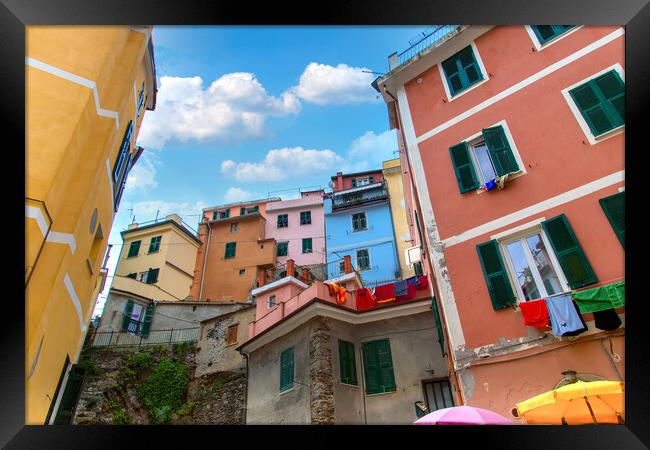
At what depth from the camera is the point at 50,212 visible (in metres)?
6.21

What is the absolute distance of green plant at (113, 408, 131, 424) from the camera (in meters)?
17.9

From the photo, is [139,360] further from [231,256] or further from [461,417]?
[461,417]

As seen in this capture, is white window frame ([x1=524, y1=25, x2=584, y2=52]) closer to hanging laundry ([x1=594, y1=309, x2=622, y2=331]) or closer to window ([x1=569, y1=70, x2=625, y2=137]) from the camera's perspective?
window ([x1=569, y1=70, x2=625, y2=137])

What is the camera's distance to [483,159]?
10.9 metres

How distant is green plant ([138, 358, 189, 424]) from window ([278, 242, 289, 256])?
13538 millimetres

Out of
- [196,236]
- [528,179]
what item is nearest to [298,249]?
[196,236]

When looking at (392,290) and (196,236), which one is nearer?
(392,290)

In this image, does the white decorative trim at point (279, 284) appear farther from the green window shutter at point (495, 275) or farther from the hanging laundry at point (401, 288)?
the green window shutter at point (495, 275)

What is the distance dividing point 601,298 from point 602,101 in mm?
4303

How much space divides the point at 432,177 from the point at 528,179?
247cm

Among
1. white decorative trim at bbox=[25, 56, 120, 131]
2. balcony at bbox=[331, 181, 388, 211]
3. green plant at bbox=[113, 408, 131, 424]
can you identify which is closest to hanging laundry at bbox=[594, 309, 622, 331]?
white decorative trim at bbox=[25, 56, 120, 131]

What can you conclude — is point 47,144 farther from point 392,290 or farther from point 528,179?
point 392,290

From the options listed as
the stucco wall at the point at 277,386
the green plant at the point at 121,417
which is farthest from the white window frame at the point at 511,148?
the green plant at the point at 121,417

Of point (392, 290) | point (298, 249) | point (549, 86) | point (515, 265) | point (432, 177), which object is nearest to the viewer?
point (515, 265)
